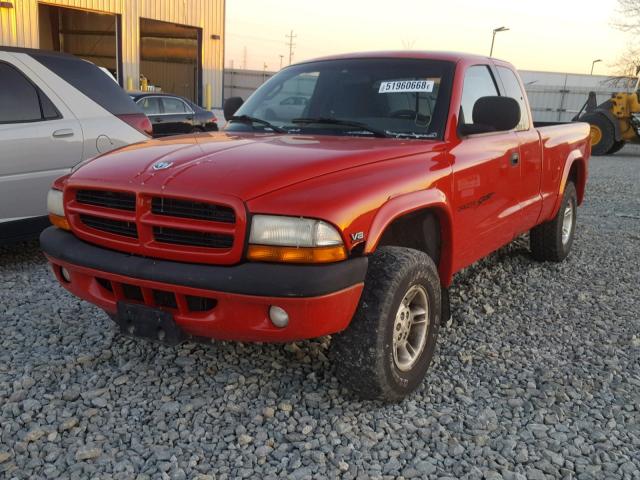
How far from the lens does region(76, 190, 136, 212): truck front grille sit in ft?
8.93

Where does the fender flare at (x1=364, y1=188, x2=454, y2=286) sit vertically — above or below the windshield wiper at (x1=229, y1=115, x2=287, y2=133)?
below

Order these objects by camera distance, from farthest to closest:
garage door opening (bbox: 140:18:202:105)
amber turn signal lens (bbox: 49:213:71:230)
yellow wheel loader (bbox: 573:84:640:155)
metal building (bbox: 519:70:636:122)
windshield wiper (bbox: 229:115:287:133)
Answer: garage door opening (bbox: 140:18:202:105) < metal building (bbox: 519:70:636:122) < yellow wheel loader (bbox: 573:84:640:155) < windshield wiper (bbox: 229:115:287:133) < amber turn signal lens (bbox: 49:213:71:230)

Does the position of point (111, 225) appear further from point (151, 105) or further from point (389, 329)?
point (151, 105)

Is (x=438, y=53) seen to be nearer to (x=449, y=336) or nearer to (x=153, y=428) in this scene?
(x=449, y=336)

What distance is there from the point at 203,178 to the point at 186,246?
0.30m

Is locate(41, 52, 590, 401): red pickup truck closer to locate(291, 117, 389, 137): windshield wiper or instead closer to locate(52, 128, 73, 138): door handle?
locate(291, 117, 389, 137): windshield wiper

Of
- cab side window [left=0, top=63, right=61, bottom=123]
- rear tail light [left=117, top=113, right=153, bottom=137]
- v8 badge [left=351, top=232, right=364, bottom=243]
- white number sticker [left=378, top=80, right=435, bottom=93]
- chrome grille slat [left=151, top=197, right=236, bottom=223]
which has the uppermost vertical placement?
white number sticker [left=378, top=80, right=435, bottom=93]

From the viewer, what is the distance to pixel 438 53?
3.88 m

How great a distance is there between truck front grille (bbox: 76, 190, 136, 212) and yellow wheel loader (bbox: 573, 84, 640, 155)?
16.4 meters

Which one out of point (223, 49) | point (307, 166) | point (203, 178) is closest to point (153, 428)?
point (203, 178)

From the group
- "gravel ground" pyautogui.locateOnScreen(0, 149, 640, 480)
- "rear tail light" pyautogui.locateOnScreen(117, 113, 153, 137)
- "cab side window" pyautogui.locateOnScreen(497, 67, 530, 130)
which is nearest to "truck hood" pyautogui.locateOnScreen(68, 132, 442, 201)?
"gravel ground" pyautogui.locateOnScreen(0, 149, 640, 480)

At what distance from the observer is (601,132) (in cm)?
1719

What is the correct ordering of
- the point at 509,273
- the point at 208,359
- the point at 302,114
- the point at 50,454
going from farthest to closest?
the point at 509,273 < the point at 302,114 < the point at 208,359 < the point at 50,454

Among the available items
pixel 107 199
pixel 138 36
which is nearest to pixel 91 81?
pixel 107 199
